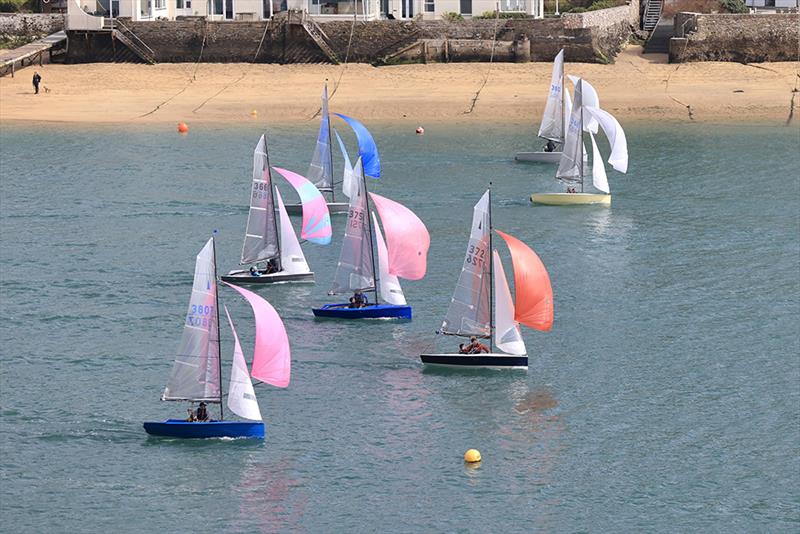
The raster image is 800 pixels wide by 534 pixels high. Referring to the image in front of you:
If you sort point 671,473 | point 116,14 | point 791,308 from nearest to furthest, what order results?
point 671,473
point 791,308
point 116,14

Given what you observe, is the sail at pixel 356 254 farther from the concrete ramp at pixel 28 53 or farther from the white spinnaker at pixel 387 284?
the concrete ramp at pixel 28 53

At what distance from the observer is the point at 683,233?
77938 millimetres

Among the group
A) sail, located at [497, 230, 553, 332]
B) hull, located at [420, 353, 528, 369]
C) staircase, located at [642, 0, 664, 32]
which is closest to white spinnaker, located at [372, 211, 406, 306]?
hull, located at [420, 353, 528, 369]

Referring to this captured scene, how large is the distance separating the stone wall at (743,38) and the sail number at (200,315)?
73.0 meters

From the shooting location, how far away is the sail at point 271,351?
5028 cm

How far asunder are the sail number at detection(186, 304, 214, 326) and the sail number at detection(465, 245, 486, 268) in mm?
11434

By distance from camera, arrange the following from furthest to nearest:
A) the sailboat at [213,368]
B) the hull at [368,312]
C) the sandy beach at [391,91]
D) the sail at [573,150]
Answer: the sandy beach at [391,91]
the sail at [573,150]
the hull at [368,312]
the sailboat at [213,368]

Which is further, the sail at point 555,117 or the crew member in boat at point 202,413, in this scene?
the sail at point 555,117

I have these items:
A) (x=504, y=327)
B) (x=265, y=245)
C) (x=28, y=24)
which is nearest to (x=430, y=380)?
(x=504, y=327)

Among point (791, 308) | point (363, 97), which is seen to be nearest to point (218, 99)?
point (363, 97)

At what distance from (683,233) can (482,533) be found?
119ft

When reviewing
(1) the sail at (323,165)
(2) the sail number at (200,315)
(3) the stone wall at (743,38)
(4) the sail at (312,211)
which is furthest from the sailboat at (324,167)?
(3) the stone wall at (743,38)

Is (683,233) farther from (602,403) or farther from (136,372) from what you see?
(136,372)

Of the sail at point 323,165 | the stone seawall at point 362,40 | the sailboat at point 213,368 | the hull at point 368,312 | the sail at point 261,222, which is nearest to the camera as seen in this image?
the sailboat at point 213,368
